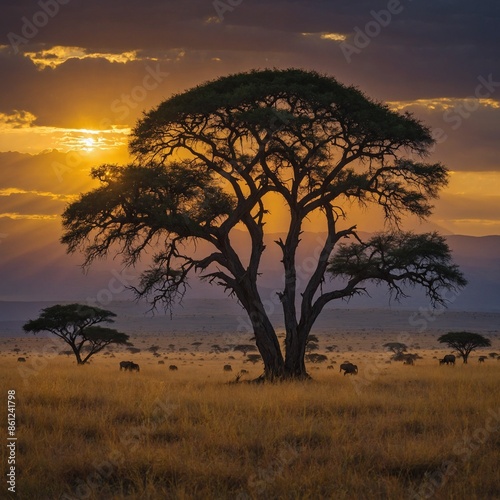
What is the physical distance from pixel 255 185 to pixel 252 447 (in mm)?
13875

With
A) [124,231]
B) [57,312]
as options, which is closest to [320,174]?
[124,231]

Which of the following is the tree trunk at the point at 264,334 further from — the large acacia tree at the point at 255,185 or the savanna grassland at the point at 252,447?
the savanna grassland at the point at 252,447

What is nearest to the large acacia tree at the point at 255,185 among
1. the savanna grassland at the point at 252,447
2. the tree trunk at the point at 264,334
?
the tree trunk at the point at 264,334

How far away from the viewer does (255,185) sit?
73.8 feet

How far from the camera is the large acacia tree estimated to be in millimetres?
21328

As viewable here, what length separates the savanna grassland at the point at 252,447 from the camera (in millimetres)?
7879

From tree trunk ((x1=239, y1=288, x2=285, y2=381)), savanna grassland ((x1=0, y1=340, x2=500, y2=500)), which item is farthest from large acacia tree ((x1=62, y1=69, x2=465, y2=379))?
savanna grassland ((x1=0, y1=340, x2=500, y2=500))

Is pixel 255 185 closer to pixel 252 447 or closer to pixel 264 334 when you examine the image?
pixel 264 334

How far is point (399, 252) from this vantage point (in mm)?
24250

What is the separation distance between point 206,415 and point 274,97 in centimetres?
1352

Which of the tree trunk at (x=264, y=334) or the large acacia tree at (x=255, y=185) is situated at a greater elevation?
the large acacia tree at (x=255, y=185)

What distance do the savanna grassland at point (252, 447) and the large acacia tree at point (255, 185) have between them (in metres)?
8.30

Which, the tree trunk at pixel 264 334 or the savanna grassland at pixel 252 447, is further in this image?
the tree trunk at pixel 264 334

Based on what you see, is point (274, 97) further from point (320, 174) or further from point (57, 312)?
point (57, 312)
